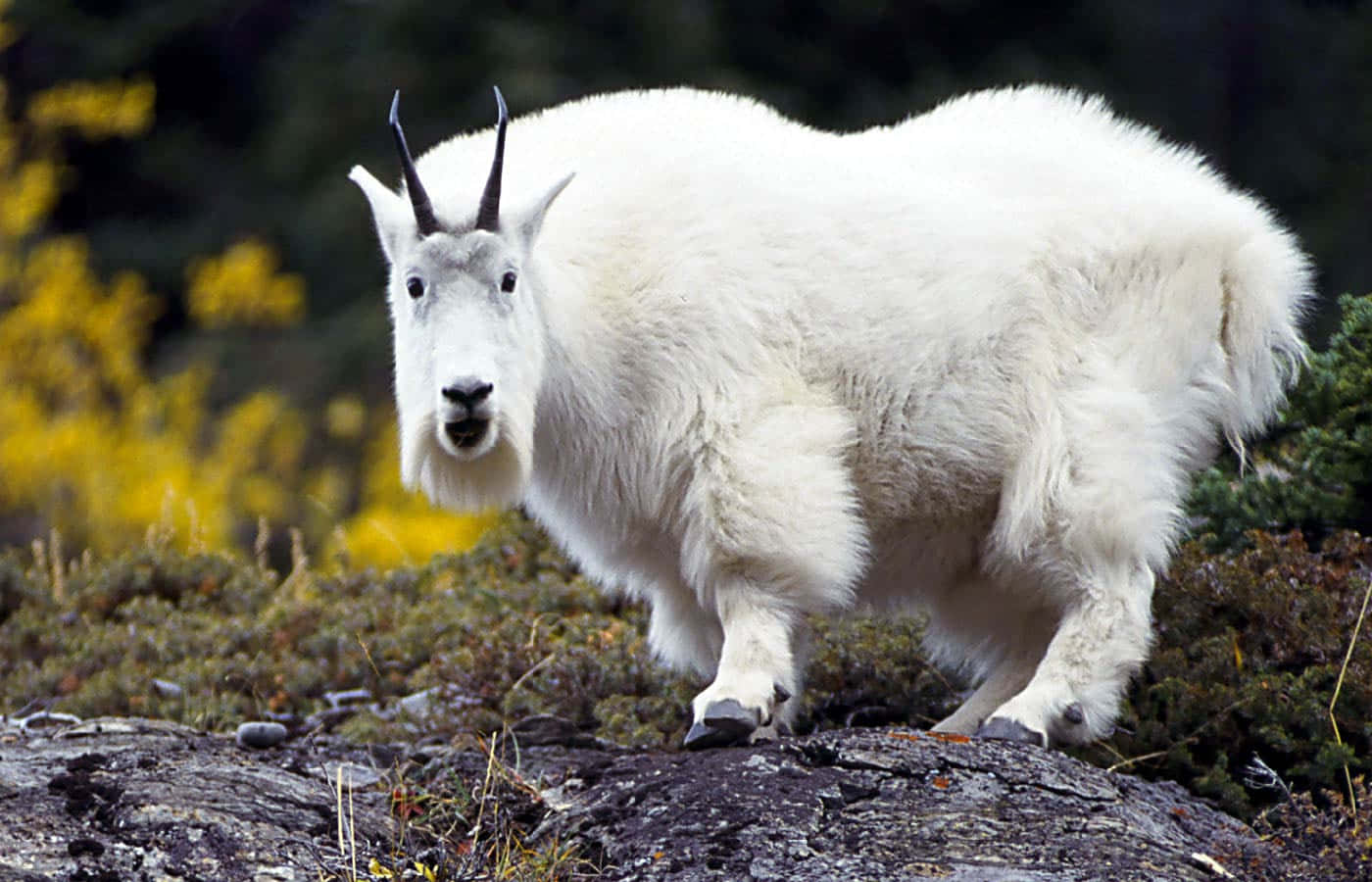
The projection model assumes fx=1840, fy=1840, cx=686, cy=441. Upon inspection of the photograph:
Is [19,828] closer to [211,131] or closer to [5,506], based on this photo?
[5,506]

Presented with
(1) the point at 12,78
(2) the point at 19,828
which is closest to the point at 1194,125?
(1) the point at 12,78

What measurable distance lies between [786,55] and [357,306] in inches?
177

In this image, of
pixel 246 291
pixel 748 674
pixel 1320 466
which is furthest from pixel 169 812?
pixel 246 291

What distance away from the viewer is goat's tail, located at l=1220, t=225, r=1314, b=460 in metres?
5.43

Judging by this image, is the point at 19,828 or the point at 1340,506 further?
the point at 1340,506

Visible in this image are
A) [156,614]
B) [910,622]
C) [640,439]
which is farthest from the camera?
[156,614]

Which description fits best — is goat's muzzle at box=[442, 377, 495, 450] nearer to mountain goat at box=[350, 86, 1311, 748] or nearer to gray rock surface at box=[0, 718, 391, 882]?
mountain goat at box=[350, 86, 1311, 748]

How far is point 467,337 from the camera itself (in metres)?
4.64

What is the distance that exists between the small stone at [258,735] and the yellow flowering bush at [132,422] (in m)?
5.22

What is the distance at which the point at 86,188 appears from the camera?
1925 cm

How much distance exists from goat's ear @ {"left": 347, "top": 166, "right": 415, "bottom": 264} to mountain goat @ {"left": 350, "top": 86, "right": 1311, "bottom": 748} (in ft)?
0.04

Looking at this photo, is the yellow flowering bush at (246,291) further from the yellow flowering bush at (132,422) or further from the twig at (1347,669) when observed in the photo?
the twig at (1347,669)

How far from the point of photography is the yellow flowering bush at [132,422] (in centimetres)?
1191

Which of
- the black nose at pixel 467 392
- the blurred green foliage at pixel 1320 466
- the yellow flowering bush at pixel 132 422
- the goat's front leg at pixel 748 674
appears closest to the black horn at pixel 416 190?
the black nose at pixel 467 392
